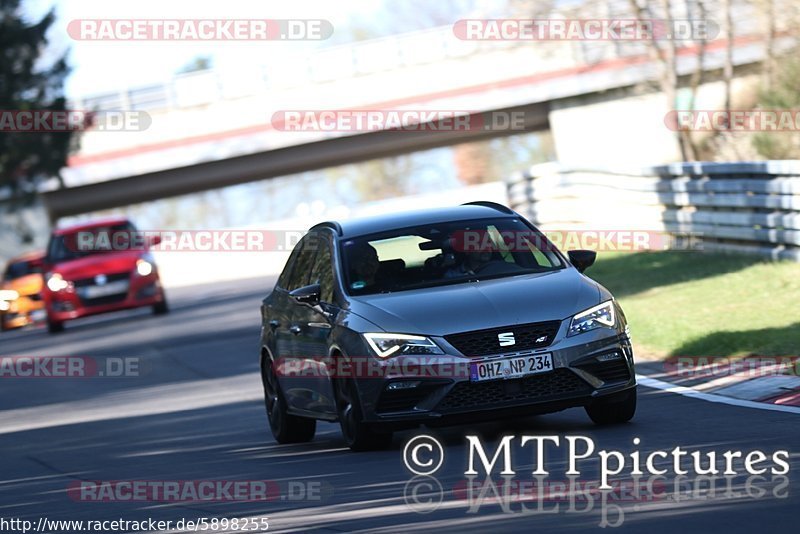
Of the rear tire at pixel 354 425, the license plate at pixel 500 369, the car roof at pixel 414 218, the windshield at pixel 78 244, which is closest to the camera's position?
the license plate at pixel 500 369

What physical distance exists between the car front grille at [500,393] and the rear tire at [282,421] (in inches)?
91.0

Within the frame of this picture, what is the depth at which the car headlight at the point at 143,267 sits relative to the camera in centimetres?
2922

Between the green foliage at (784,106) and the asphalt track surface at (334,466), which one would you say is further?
the green foliage at (784,106)

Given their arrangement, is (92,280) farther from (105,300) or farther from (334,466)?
(334,466)

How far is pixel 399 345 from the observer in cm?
1025

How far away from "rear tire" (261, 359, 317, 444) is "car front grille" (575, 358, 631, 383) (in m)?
2.71

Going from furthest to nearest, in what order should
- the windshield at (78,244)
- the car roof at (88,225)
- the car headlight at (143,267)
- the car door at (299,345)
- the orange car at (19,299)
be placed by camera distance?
1. the orange car at (19,299)
2. the car roof at (88,225)
3. the windshield at (78,244)
4. the car headlight at (143,267)
5. the car door at (299,345)

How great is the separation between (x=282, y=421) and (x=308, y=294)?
1.34m

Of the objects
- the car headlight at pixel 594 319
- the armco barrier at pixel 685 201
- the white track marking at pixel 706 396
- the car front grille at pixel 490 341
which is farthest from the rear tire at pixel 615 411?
the armco barrier at pixel 685 201

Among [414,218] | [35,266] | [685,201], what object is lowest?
[35,266]

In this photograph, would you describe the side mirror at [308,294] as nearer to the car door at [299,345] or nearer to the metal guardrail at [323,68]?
the car door at [299,345]

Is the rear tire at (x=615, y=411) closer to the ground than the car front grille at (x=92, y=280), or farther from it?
farther from it

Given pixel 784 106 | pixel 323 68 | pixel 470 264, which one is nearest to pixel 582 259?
pixel 470 264

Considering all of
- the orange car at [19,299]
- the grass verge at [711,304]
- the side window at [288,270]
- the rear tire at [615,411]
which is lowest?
the orange car at [19,299]
